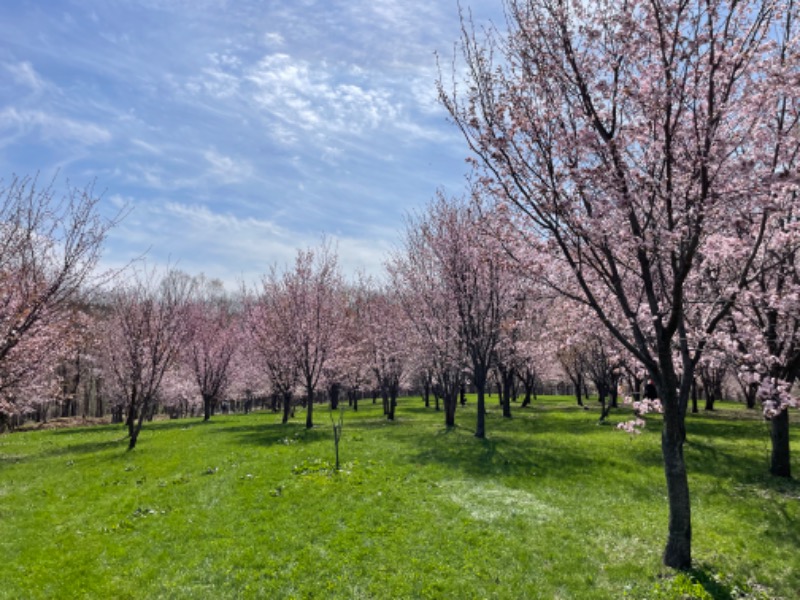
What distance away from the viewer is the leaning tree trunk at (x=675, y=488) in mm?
9688

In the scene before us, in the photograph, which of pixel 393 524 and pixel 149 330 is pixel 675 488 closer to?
pixel 393 524

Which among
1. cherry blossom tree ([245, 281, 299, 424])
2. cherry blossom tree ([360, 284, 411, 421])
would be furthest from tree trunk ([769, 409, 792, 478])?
cherry blossom tree ([245, 281, 299, 424])

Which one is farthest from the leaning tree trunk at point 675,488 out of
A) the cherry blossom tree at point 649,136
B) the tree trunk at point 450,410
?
the tree trunk at point 450,410

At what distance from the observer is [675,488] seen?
9891mm

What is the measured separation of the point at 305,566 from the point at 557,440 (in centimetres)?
1749

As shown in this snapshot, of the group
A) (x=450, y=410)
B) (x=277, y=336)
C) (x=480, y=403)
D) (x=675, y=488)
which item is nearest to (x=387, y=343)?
(x=277, y=336)

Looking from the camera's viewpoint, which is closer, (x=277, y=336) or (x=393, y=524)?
(x=393, y=524)

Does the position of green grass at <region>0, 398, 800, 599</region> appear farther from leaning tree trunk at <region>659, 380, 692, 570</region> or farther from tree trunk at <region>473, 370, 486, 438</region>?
tree trunk at <region>473, 370, 486, 438</region>

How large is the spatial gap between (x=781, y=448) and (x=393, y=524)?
13.9 meters

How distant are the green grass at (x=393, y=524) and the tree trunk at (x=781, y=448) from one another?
1.85 feet

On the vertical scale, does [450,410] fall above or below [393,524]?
above

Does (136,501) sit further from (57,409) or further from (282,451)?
(57,409)

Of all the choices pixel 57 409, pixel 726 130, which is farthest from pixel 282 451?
pixel 57 409

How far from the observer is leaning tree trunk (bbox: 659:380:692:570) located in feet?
31.8
